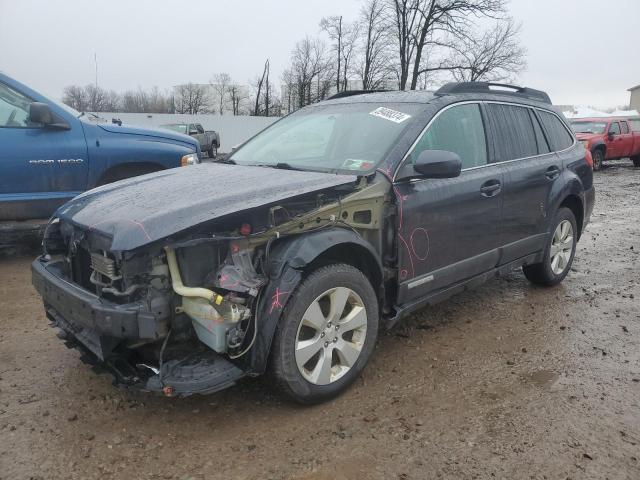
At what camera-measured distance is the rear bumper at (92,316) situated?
90.8 inches

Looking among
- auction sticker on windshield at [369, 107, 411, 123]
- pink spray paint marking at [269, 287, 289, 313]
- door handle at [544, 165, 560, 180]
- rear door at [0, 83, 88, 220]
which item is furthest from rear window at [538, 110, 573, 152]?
rear door at [0, 83, 88, 220]

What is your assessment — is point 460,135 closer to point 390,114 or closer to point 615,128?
point 390,114

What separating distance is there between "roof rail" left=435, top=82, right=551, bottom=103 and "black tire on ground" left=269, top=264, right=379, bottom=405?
172cm

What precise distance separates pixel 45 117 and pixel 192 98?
219ft

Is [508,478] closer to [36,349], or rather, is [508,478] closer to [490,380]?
[490,380]

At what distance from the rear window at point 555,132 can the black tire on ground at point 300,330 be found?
2.76 meters

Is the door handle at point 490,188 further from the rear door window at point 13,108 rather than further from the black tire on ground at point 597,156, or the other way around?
the black tire on ground at point 597,156

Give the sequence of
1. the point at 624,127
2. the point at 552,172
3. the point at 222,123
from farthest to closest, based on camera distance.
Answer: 1. the point at 222,123
2. the point at 624,127
3. the point at 552,172

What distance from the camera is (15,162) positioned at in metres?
5.16

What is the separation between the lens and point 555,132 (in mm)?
4801

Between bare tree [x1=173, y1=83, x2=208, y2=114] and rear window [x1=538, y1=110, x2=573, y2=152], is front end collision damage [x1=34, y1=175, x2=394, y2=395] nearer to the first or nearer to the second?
rear window [x1=538, y1=110, x2=573, y2=152]

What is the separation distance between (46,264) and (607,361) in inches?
143

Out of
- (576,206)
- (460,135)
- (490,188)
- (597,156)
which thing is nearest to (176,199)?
(460,135)

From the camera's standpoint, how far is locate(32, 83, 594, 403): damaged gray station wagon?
2402 mm
